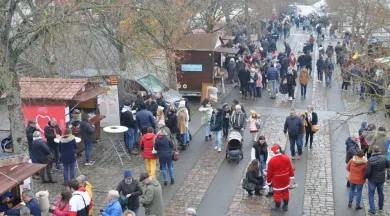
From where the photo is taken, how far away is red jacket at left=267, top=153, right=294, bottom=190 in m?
10.9

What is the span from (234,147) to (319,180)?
2.48 m

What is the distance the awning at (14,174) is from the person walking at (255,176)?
14.7 feet

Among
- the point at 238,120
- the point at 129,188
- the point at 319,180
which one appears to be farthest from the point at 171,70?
the point at 129,188

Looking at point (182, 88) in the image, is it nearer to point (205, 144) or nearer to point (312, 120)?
point (205, 144)

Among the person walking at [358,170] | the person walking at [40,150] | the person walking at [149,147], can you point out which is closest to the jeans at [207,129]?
the person walking at [149,147]

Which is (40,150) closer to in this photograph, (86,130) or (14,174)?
(86,130)

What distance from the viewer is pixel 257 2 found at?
1271 inches

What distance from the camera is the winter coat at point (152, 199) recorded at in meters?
9.50

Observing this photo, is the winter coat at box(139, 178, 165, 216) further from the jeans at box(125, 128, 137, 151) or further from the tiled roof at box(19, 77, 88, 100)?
the jeans at box(125, 128, 137, 151)

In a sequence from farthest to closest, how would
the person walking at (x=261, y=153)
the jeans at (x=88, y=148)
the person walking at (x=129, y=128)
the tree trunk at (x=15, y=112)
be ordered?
the person walking at (x=129, y=128), the jeans at (x=88, y=148), the person walking at (x=261, y=153), the tree trunk at (x=15, y=112)

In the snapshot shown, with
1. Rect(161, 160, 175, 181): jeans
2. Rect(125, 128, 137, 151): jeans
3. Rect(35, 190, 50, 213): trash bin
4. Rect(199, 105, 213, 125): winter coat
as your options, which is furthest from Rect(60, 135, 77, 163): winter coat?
Rect(199, 105, 213, 125): winter coat

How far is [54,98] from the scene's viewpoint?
14469mm

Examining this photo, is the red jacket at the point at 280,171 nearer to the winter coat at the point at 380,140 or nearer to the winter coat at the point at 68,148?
the winter coat at the point at 380,140


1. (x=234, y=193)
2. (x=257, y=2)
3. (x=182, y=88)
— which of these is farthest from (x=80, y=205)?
(x=257, y=2)
